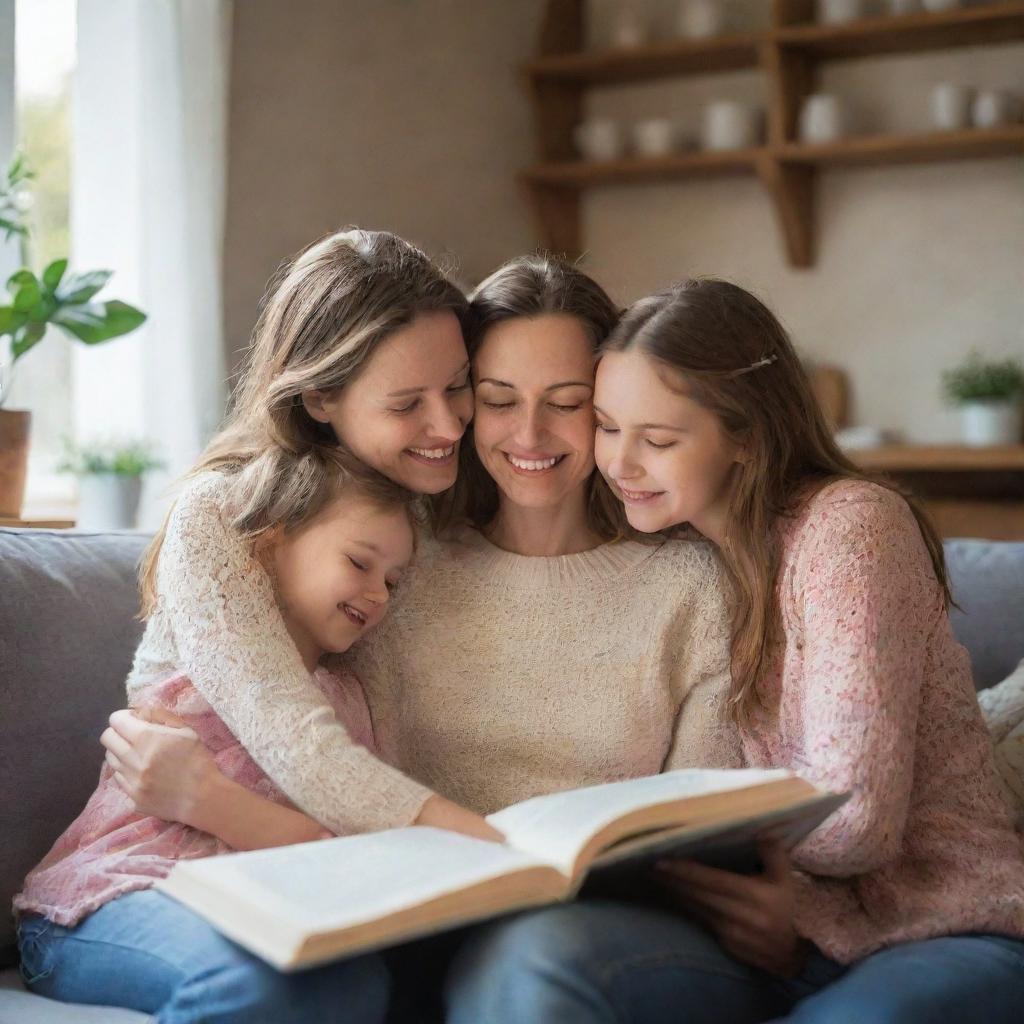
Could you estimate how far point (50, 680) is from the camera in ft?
5.14

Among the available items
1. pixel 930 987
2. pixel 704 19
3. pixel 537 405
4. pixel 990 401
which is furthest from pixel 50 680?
pixel 704 19

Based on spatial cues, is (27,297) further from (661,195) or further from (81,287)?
(661,195)

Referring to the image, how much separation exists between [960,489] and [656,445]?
Answer: 2.45 meters

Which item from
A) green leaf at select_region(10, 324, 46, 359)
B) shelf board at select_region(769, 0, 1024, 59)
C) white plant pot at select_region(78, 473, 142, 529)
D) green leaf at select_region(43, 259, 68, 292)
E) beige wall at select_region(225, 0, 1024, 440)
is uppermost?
shelf board at select_region(769, 0, 1024, 59)

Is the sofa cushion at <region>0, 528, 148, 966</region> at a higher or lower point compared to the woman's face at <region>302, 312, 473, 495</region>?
Answer: lower

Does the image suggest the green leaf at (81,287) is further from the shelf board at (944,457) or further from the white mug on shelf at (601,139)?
the white mug on shelf at (601,139)

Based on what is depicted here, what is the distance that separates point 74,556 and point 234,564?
1.24ft

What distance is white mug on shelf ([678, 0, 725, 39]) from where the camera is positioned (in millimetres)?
3742

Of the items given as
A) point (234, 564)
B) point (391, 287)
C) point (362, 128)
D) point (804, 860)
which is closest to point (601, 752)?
point (804, 860)

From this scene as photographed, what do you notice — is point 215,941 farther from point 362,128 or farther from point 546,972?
point 362,128

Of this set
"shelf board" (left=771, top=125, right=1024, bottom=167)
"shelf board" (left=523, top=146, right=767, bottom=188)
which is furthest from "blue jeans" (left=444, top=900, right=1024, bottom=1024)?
"shelf board" (left=523, top=146, right=767, bottom=188)

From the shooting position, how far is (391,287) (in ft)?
4.99

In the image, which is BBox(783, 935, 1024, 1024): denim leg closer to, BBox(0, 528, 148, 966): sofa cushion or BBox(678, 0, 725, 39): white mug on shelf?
BBox(0, 528, 148, 966): sofa cushion

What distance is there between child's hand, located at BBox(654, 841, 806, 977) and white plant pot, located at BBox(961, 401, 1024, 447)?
8.03 ft
